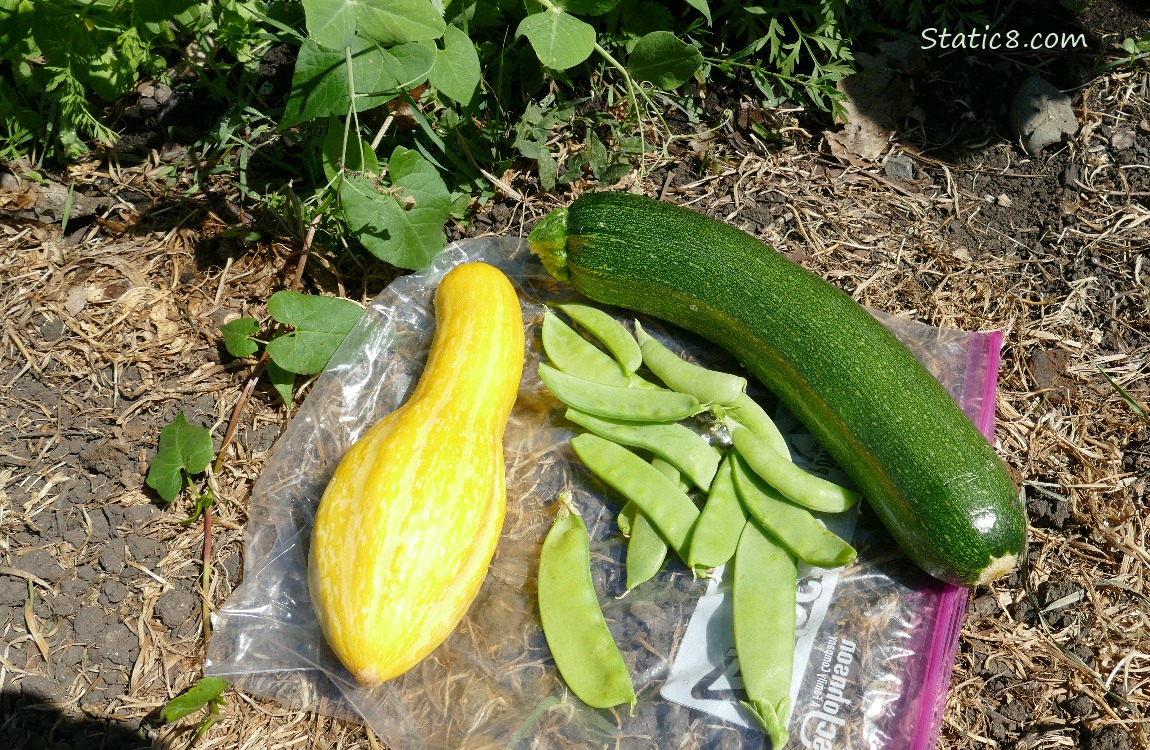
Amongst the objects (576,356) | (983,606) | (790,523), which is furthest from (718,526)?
(983,606)

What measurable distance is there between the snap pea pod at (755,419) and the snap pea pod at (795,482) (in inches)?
2.8

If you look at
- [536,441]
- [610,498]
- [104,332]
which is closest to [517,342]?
[536,441]

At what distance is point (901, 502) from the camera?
2482 mm

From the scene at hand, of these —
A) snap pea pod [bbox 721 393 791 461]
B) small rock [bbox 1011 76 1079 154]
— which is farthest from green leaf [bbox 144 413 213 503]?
small rock [bbox 1011 76 1079 154]

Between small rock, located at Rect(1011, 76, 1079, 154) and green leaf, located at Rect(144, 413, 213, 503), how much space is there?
3.34 metres

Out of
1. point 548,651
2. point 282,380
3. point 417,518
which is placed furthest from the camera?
point 282,380

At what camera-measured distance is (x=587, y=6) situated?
289cm

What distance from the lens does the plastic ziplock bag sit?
249 centimetres

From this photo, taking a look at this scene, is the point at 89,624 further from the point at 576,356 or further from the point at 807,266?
the point at 807,266

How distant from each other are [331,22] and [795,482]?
1.91 m

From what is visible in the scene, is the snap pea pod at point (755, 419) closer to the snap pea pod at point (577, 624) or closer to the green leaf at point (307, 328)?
the snap pea pod at point (577, 624)

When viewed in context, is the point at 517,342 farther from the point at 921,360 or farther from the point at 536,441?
the point at 921,360

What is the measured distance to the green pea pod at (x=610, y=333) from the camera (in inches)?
113

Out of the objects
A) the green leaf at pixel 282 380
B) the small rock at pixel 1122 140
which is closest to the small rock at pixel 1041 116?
the small rock at pixel 1122 140
